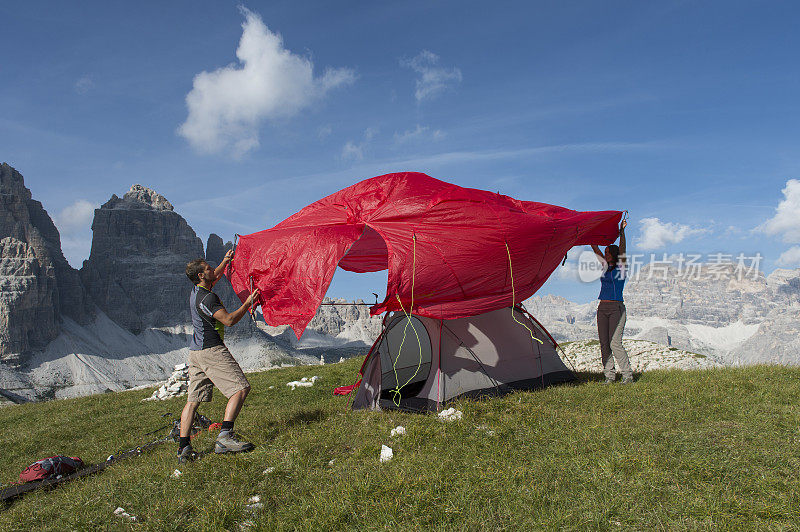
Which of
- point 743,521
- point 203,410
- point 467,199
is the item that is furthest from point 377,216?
point 203,410

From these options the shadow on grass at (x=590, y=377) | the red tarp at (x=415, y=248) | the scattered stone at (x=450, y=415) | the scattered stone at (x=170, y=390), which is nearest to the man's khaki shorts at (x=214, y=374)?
the red tarp at (x=415, y=248)

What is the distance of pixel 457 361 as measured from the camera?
439 inches

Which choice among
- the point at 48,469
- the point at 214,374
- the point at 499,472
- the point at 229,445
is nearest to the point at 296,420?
the point at 229,445

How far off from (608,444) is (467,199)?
5.50 m

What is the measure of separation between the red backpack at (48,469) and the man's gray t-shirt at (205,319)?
327 centimetres

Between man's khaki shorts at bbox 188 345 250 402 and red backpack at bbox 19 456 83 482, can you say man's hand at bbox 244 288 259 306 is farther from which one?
red backpack at bbox 19 456 83 482

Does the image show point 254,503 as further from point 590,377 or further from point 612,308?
point 590,377

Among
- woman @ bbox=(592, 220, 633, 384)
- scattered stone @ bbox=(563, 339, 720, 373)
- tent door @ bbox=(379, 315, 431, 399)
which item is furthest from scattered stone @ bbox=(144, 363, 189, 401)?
scattered stone @ bbox=(563, 339, 720, 373)

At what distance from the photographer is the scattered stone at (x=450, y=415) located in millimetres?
8828

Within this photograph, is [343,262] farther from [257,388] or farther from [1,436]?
[1,436]

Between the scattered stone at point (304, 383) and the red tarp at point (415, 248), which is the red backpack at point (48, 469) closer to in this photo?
the red tarp at point (415, 248)

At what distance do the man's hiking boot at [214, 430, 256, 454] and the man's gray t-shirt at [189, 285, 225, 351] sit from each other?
1.68 metres

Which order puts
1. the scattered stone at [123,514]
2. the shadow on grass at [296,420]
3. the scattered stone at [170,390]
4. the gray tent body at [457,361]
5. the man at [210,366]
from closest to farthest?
the scattered stone at [123,514]
the man at [210,366]
the shadow on grass at [296,420]
the gray tent body at [457,361]
the scattered stone at [170,390]

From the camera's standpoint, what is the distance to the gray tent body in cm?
1098
